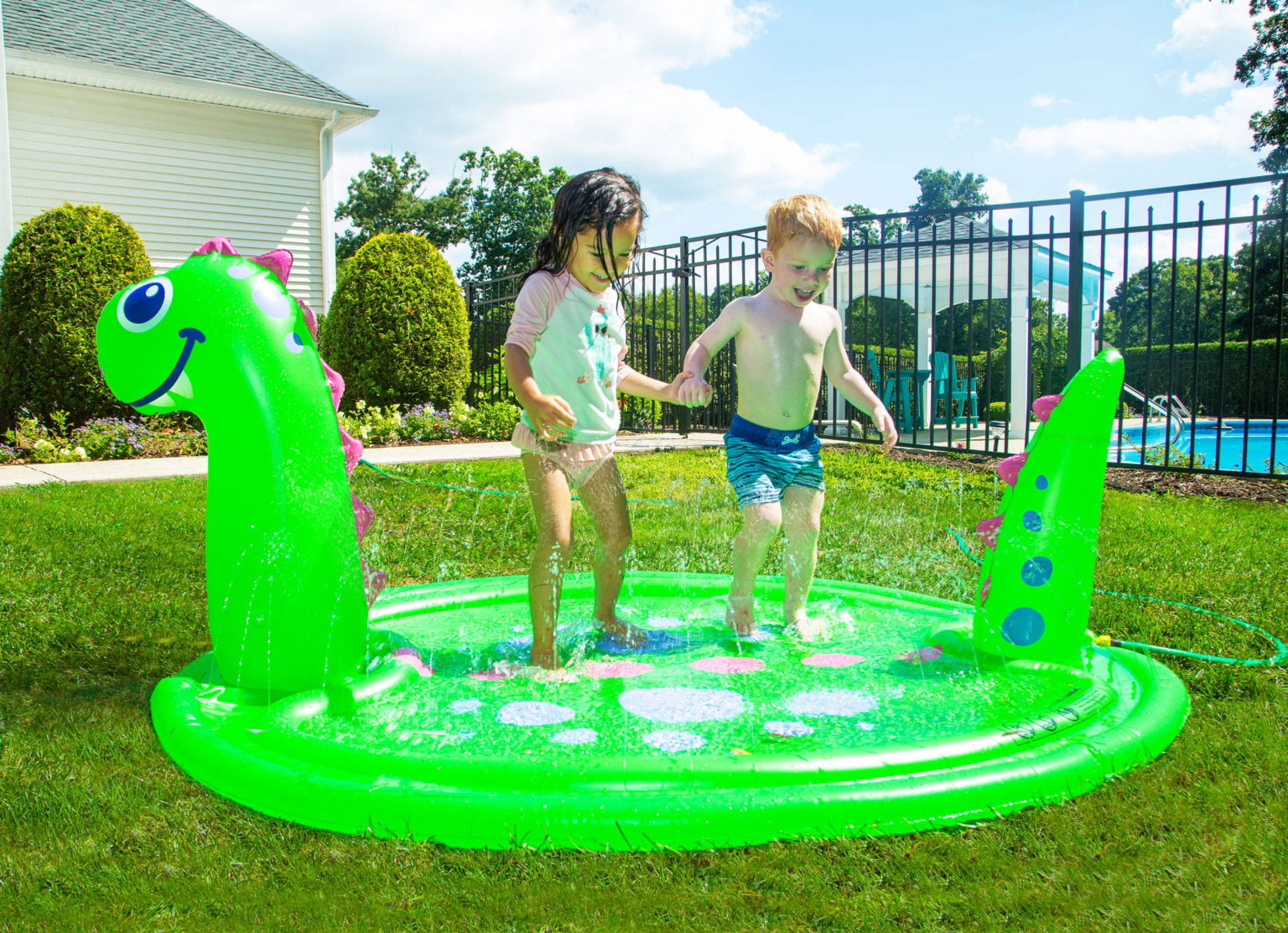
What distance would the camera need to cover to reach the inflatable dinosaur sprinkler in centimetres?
186

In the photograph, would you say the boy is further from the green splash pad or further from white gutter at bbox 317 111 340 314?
white gutter at bbox 317 111 340 314

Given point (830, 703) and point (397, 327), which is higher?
point (397, 327)

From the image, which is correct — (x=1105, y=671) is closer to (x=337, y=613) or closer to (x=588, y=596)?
(x=588, y=596)

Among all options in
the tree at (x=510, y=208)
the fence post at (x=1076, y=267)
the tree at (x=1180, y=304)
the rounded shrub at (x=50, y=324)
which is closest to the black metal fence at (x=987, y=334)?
the fence post at (x=1076, y=267)

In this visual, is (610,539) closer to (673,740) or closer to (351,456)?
(351,456)

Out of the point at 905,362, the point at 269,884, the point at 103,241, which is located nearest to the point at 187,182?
the point at 103,241

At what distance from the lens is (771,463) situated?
3.30m

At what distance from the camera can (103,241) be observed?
931 cm

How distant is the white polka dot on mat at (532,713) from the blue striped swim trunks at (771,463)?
1.08 m

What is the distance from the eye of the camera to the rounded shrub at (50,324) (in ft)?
29.4

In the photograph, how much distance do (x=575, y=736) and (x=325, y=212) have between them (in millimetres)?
12317

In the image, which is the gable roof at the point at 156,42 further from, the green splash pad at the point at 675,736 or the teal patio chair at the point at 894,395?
the green splash pad at the point at 675,736

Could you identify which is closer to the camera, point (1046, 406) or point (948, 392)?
point (1046, 406)

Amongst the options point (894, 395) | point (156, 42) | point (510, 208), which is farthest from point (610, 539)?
point (510, 208)
